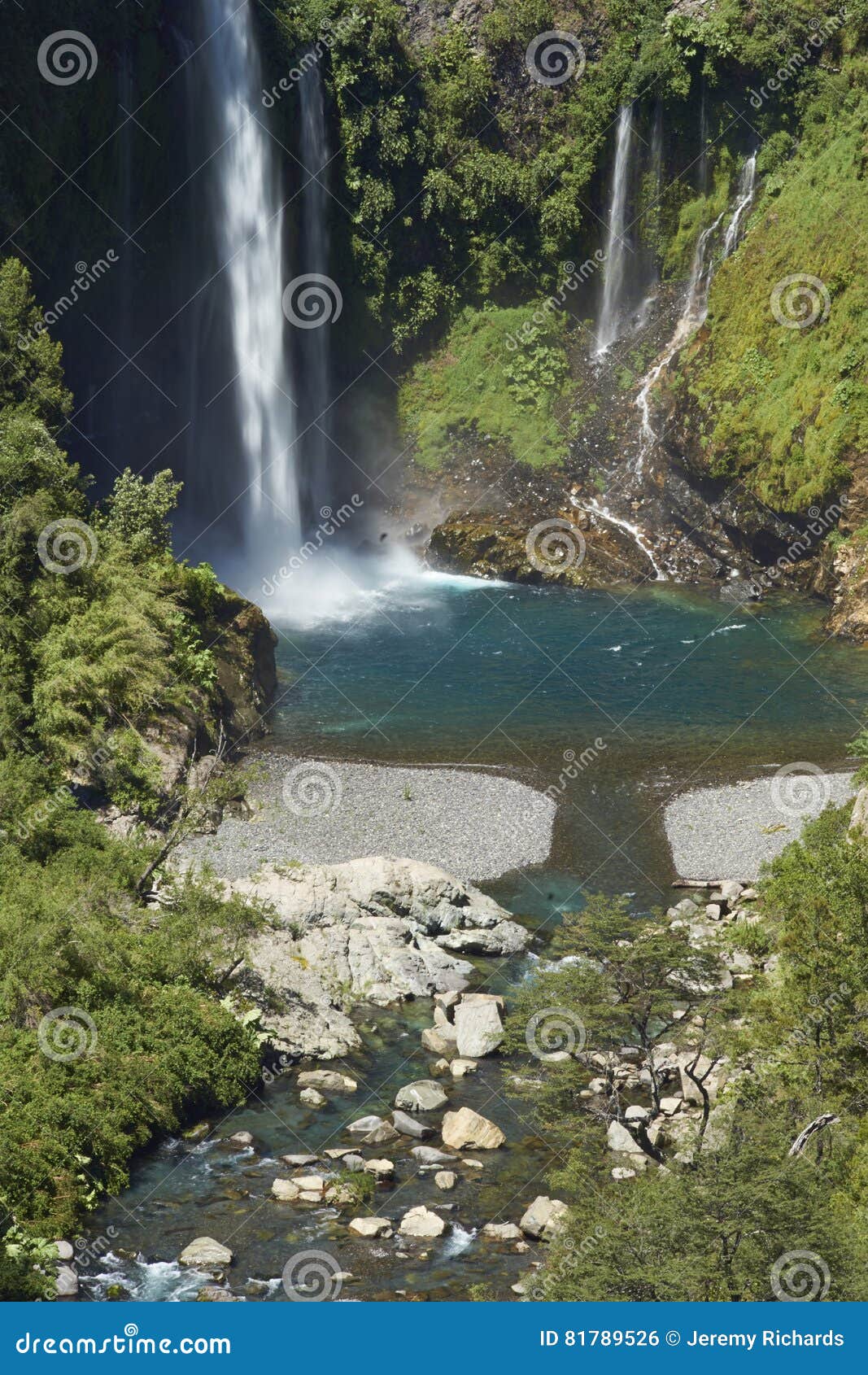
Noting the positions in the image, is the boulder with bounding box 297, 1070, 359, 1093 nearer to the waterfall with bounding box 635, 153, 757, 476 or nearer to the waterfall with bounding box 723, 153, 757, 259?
the waterfall with bounding box 635, 153, 757, 476

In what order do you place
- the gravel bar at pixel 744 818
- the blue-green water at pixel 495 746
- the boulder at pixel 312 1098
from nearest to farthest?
1. the blue-green water at pixel 495 746
2. the boulder at pixel 312 1098
3. the gravel bar at pixel 744 818

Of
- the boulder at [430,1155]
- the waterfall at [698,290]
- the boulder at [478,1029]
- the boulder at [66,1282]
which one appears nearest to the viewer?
the boulder at [66,1282]

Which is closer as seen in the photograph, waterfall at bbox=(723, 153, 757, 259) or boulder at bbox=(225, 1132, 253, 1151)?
boulder at bbox=(225, 1132, 253, 1151)

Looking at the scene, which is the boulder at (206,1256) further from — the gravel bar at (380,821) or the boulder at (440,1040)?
the gravel bar at (380,821)

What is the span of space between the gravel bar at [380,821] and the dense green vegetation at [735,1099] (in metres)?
5.11

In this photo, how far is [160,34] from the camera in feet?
151

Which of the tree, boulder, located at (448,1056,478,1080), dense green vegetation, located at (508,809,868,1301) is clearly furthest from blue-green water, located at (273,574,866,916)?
the tree

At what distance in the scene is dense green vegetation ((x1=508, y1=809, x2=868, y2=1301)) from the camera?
617 inches

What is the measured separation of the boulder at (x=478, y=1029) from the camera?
24.9 metres

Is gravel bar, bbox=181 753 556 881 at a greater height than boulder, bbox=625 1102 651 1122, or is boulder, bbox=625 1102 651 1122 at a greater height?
gravel bar, bbox=181 753 556 881

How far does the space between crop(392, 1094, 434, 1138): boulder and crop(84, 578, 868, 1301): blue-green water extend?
0.60m

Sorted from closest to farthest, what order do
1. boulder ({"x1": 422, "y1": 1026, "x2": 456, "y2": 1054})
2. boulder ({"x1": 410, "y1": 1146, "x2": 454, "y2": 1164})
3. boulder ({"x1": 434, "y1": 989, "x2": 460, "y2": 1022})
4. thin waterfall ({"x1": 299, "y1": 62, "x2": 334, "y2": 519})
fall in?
boulder ({"x1": 410, "y1": 1146, "x2": 454, "y2": 1164}) < boulder ({"x1": 422, "y1": 1026, "x2": 456, "y2": 1054}) < boulder ({"x1": 434, "y1": 989, "x2": 460, "y2": 1022}) < thin waterfall ({"x1": 299, "y1": 62, "x2": 334, "y2": 519})

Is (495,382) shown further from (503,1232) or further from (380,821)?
(503,1232)

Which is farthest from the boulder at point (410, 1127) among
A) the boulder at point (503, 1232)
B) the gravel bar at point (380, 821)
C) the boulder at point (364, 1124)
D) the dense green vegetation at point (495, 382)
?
the dense green vegetation at point (495, 382)
